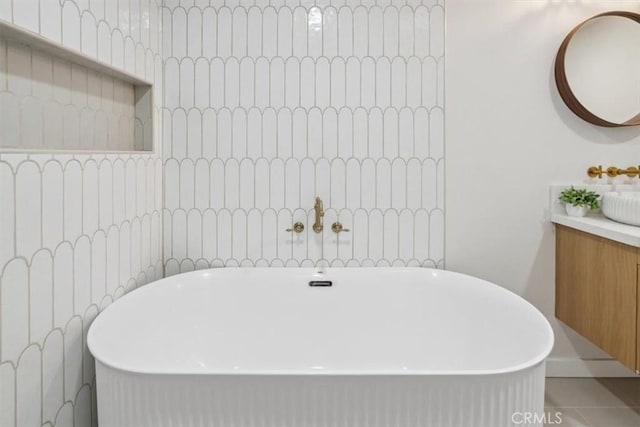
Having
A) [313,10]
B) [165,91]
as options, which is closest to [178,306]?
[165,91]

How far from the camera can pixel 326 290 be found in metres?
2.48

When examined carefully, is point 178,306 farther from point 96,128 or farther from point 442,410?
point 442,410

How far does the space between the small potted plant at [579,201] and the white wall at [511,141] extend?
11 cm

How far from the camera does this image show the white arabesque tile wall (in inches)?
102

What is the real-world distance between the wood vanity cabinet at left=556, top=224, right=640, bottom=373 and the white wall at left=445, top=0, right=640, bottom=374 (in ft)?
0.36

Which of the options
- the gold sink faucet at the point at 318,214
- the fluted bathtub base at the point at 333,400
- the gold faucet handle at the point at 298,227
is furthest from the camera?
the gold faucet handle at the point at 298,227

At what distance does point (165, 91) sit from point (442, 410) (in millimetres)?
2089

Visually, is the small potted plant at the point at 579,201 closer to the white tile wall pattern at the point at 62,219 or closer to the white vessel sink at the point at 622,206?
the white vessel sink at the point at 622,206

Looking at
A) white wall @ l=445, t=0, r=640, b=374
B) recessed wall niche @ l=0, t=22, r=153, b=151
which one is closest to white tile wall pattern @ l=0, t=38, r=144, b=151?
recessed wall niche @ l=0, t=22, r=153, b=151

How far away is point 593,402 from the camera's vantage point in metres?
2.43

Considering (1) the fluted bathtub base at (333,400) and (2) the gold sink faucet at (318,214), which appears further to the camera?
(2) the gold sink faucet at (318,214)

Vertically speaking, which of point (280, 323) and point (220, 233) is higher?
point (220, 233)

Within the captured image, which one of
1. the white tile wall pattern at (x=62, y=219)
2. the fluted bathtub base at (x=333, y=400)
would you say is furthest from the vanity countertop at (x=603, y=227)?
the white tile wall pattern at (x=62, y=219)

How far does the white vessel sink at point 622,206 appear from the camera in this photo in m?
2.23
